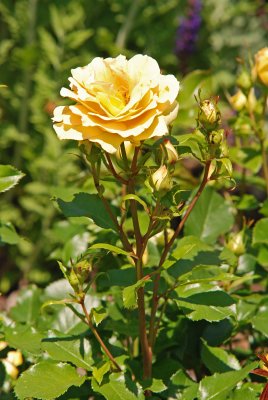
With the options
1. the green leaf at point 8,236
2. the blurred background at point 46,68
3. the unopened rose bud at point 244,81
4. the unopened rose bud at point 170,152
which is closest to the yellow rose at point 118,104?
the unopened rose bud at point 170,152

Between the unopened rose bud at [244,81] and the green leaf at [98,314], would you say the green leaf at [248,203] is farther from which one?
the green leaf at [98,314]

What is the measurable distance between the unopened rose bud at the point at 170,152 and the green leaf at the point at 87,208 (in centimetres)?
15

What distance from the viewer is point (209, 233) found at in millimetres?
1026

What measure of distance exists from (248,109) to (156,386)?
0.50m

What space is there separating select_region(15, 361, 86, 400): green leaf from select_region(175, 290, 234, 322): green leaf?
152mm

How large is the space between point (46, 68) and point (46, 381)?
1.46 meters

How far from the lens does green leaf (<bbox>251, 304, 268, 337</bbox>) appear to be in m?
0.89

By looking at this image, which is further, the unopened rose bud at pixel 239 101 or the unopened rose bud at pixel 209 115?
the unopened rose bud at pixel 239 101

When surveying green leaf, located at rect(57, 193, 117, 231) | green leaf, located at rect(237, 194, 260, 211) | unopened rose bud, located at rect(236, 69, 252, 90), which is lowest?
green leaf, located at rect(237, 194, 260, 211)

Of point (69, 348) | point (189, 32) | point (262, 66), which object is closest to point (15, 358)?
point (69, 348)

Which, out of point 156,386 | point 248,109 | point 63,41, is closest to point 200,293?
point 156,386

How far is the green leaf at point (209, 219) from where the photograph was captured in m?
1.02

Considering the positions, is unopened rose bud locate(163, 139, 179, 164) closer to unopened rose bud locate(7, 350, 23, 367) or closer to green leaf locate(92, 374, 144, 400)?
green leaf locate(92, 374, 144, 400)

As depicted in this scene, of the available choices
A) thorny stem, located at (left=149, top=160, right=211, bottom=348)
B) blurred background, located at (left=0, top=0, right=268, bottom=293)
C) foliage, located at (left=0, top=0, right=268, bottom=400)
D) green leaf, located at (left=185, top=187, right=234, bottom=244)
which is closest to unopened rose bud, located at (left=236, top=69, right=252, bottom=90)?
foliage, located at (left=0, top=0, right=268, bottom=400)
